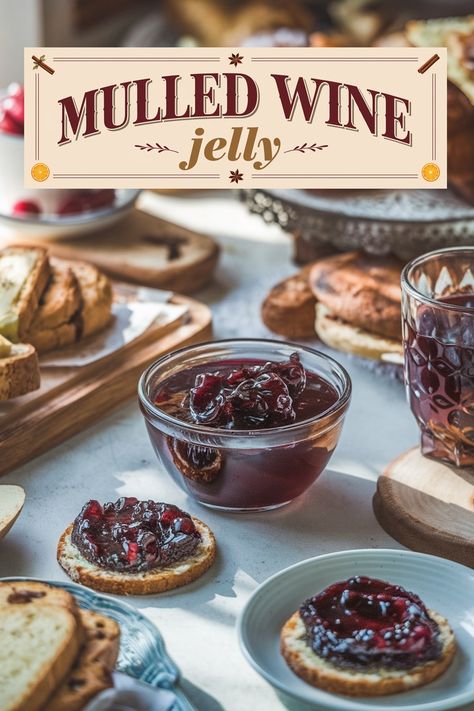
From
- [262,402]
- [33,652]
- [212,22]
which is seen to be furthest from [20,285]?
[212,22]

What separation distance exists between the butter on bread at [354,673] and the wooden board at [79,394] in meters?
0.70

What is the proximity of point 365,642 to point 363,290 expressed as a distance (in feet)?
3.17

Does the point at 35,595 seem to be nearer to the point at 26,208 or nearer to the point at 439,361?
the point at 439,361

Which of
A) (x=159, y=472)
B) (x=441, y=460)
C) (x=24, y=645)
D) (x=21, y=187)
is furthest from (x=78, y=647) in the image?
(x=21, y=187)

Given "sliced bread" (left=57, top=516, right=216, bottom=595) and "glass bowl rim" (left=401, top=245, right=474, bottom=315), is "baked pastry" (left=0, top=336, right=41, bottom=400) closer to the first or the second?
"sliced bread" (left=57, top=516, right=216, bottom=595)

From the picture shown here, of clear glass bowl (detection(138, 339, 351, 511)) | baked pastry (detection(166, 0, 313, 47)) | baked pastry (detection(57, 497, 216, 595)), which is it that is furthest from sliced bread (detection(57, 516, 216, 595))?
baked pastry (detection(166, 0, 313, 47))

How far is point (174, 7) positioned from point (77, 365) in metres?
1.67

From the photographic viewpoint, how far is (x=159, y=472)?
191 centimetres

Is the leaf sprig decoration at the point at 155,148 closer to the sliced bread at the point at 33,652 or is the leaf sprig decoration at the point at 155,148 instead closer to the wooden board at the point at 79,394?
the wooden board at the point at 79,394

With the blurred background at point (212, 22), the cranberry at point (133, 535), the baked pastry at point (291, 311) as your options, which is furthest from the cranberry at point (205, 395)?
the blurred background at point (212, 22)

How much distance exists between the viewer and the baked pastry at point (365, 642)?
52.6 inches

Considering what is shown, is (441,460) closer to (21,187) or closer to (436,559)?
(436,559)

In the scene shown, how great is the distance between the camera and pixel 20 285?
2.16 meters

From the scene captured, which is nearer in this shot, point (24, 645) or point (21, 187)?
point (24, 645)
